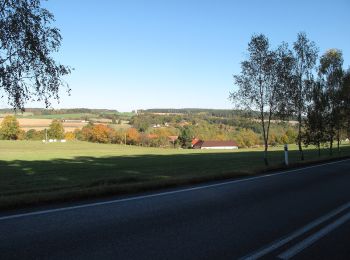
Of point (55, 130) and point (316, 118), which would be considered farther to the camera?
point (55, 130)

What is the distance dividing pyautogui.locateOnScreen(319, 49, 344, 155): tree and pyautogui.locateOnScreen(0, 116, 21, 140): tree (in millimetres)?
101056

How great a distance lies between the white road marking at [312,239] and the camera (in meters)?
5.60

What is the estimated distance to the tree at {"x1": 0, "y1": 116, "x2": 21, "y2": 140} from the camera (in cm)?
12081

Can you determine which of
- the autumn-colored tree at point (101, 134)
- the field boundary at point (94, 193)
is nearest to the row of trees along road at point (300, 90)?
the field boundary at point (94, 193)

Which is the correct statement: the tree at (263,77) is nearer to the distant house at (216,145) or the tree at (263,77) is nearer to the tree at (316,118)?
the tree at (316,118)

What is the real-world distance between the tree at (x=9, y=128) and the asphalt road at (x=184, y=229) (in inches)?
4704

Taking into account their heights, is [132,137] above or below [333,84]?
below

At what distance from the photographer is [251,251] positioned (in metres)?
5.62

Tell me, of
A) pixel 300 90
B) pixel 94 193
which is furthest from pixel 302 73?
pixel 94 193

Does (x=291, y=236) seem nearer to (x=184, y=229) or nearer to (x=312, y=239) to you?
(x=312, y=239)

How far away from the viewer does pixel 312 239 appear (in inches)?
252

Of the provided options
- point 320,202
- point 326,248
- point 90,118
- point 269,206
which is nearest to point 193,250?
point 326,248

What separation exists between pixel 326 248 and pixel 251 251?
1162 millimetres

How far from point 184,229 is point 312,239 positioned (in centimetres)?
197
